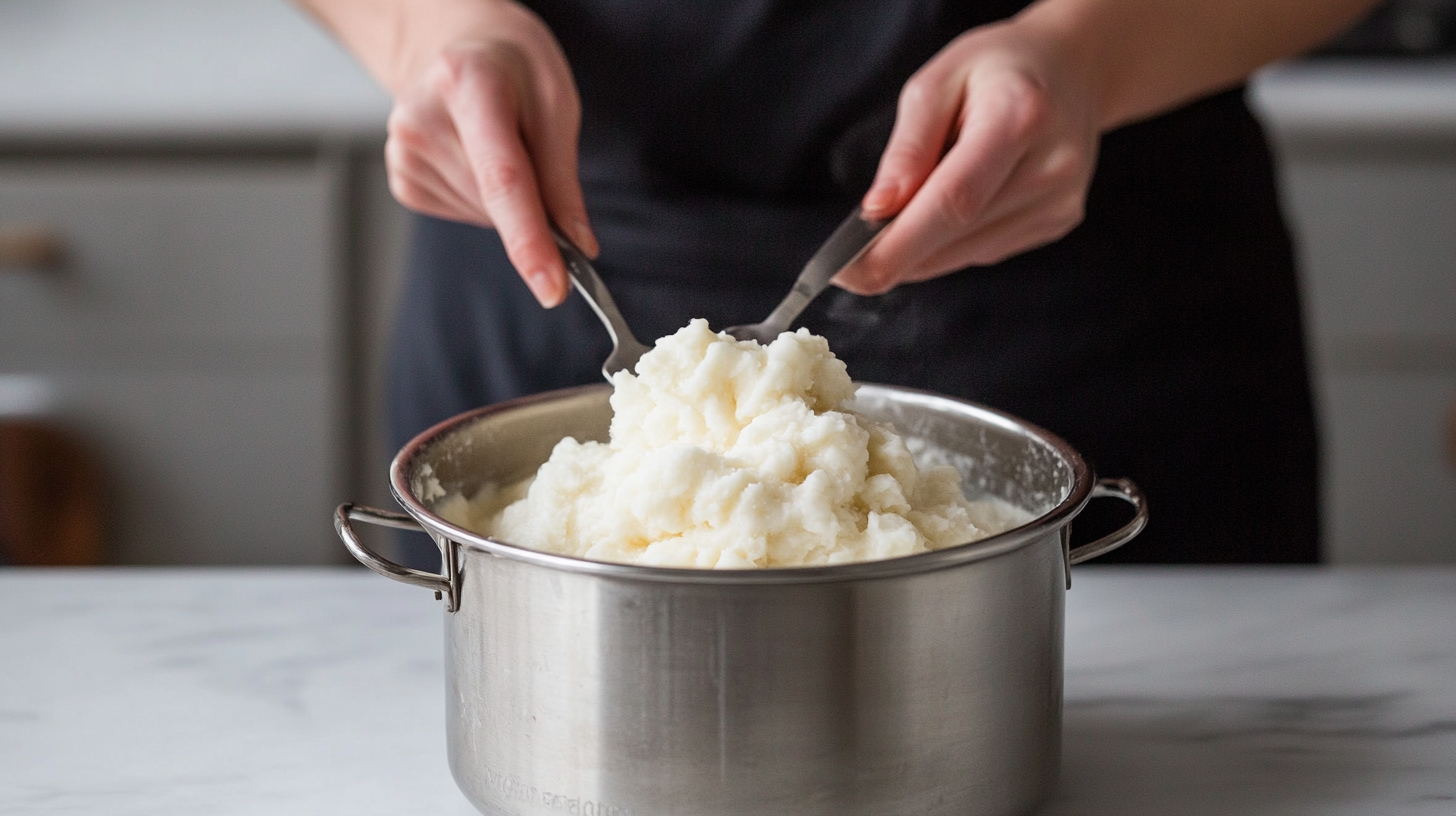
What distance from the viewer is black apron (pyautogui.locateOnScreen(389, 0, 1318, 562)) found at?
106cm

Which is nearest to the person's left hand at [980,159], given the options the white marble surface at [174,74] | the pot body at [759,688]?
the pot body at [759,688]

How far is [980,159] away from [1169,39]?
294 mm

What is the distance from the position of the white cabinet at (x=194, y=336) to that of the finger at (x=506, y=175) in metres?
1.09

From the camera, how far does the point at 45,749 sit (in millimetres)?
716

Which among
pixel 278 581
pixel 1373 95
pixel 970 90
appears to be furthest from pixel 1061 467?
pixel 1373 95

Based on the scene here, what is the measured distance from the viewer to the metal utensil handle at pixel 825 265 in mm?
789

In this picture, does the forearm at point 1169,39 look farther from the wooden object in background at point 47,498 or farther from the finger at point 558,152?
the wooden object in background at point 47,498

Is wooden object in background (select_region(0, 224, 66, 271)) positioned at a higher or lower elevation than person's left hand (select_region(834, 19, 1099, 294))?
lower

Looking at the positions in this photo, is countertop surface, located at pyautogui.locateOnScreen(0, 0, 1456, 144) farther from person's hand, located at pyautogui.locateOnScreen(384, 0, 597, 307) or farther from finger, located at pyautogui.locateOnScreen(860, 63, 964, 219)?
finger, located at pyautogui.locateOnScreen(860, 63, 964, 219)

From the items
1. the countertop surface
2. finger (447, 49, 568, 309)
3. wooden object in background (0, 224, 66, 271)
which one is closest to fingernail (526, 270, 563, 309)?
finger (447, 49, 568, 309)

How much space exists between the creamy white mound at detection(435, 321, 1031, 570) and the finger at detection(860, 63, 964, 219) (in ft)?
0.44

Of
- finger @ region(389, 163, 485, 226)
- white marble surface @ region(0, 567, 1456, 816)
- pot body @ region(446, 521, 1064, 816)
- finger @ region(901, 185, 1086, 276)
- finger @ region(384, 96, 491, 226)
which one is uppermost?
finger @ region(384, 96, 491, 226)

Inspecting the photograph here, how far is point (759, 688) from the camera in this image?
0.55 meters

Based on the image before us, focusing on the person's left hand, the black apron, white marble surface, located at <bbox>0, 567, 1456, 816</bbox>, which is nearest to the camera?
white marble surface, located at <bbox>0, 567, 1456, 816</bbox>
